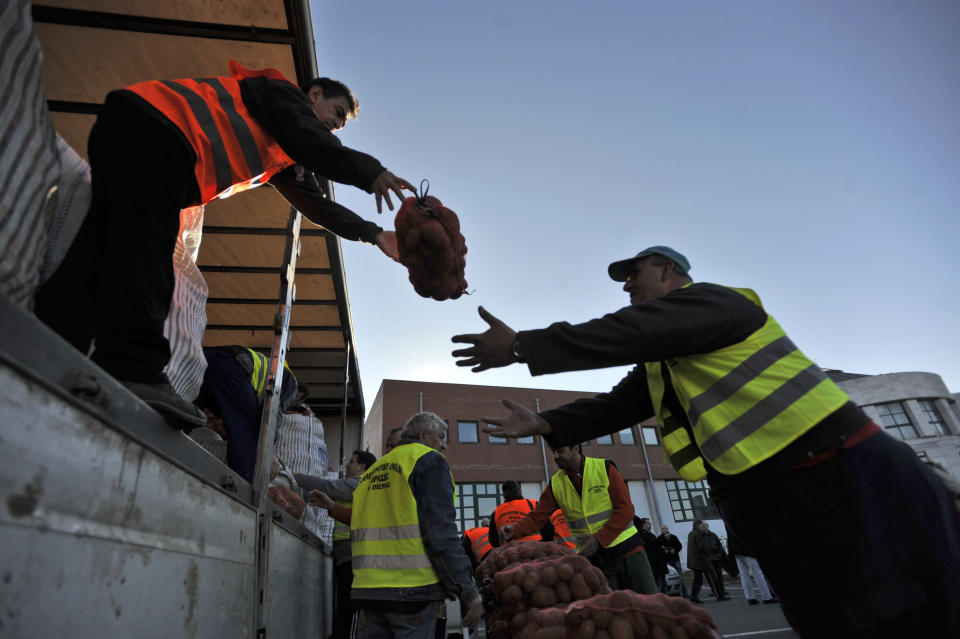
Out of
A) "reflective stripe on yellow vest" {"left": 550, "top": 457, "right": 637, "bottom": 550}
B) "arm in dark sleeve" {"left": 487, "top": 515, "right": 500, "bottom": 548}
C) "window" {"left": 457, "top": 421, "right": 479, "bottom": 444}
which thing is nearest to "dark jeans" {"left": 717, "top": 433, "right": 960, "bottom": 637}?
"reflective stripe on yellow vest" {"left": 550, "top": 457, "right": 637, "bottom": 550}

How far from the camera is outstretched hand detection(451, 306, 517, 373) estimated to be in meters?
1.99

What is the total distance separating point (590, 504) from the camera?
5051 mm

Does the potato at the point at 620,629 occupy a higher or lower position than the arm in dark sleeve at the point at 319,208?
lower

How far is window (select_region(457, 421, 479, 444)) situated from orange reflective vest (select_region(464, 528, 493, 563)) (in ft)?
61.1

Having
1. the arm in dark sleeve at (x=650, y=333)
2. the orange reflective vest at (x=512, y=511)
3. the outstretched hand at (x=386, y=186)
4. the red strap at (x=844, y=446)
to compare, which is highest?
the outstretched hand at (x=386, y=186)

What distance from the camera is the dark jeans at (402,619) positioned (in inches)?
121

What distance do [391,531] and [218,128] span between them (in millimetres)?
2594

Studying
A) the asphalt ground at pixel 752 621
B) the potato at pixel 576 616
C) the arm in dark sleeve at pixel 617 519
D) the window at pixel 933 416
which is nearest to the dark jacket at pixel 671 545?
the asphalt ground at pixel 752 621

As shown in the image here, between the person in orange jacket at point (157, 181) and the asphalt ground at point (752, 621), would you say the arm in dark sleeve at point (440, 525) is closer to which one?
the person in orange jacket at point (157, 181)

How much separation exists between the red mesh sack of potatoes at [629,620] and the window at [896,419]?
4087 centimetres

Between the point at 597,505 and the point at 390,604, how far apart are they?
2644 mm

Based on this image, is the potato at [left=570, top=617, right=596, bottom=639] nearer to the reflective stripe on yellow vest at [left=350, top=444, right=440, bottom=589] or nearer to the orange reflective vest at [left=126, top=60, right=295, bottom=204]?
→ the reflective stripe on yellow vest at [left=350, top=444, right=440, bottom=589]

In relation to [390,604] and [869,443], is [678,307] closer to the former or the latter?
[869,443]

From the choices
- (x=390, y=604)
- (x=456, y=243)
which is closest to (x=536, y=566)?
(x=390, y=604)
